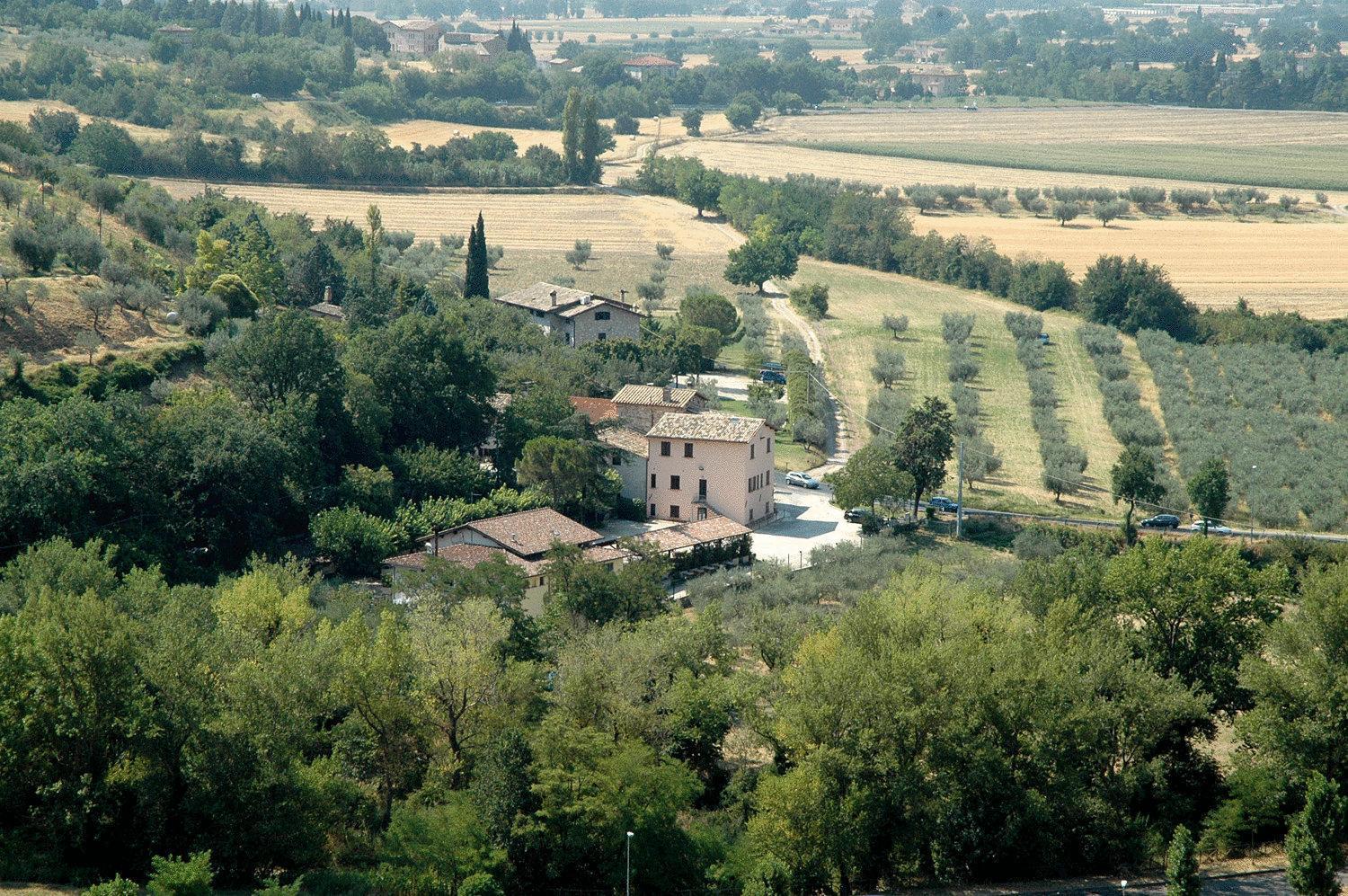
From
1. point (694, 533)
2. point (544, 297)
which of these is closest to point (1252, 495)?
point (694, 533)

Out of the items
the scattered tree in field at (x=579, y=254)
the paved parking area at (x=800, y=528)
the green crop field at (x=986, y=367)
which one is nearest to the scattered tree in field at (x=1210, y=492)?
the green crop field at (x=986, y=367)

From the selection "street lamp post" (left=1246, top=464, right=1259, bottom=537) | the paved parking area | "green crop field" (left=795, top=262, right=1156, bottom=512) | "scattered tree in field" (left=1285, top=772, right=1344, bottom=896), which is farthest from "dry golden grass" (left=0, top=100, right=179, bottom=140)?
"scattered tree in field" (left=1285, top=772, right=1344, bottom=896)

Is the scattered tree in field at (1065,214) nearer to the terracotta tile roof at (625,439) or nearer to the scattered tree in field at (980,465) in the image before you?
the scattered tree in field at (980,465)

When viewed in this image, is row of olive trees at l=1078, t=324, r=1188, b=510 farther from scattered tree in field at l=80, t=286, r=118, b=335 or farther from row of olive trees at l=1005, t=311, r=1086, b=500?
scattered tree in field at l=80, t=286, r=118, b=335

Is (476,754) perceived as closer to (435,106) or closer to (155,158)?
(155,158)

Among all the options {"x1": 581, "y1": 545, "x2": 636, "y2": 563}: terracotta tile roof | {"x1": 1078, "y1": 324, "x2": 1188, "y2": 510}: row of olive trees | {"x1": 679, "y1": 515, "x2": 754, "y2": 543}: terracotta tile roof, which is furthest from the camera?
{"x1": 1078, "y1": 324, "x2": 1188, "y2": 510}: row of olive trees

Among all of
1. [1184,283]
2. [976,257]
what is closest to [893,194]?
[976,257]
